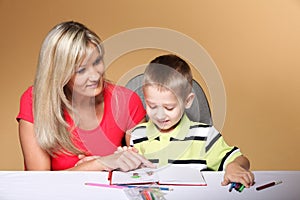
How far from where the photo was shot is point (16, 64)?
2693 millimetres

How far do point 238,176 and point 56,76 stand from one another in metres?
0.62

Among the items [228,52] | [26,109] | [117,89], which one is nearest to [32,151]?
[26,109]

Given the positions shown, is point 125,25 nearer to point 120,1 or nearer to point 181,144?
point 120,1

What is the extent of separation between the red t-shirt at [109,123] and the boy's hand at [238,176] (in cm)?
43

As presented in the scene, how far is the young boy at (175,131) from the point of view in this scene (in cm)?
158

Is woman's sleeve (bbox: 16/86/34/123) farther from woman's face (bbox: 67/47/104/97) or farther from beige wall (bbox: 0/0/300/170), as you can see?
beige wall (bbox: 0/0/300/170)

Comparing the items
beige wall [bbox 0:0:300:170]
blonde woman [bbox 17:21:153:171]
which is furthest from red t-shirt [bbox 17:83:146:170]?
beige wall [bbox 0:0:300:170]

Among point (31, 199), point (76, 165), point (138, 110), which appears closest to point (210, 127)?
point (138, 110)

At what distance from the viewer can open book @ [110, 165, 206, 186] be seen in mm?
1404

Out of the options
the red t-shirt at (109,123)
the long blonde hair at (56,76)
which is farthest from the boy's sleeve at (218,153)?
the long blonde hair at (56,76)

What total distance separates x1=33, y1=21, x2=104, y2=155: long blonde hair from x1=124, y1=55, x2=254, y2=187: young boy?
216 millimetres

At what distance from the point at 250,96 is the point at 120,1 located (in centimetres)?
82

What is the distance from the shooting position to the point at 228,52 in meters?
2.71

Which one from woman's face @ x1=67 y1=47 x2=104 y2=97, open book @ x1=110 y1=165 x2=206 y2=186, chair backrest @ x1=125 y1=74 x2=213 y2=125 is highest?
woman's face @ x1=67 y1=47 x2=104 y2=97
